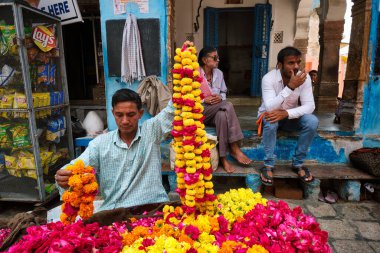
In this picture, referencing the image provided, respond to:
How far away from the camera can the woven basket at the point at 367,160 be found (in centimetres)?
388

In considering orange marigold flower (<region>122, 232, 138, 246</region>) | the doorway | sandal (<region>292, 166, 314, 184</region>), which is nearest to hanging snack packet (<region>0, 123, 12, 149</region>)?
orange marigold flower (<region>122, 232, 138, 246</region>)

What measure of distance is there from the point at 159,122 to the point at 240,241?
47.1 inches

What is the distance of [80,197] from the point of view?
1795 mm

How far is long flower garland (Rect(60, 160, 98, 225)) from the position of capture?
68.9 inches

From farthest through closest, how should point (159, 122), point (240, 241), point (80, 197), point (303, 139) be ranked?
1. point (303, 139)
2. point (159, 122)
3. point (80, 197)
4. point (240, 241)

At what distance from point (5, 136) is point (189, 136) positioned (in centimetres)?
349

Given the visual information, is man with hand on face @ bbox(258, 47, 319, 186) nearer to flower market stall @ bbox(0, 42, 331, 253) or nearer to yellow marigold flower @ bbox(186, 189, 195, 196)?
flower market stall @ bbox(0, 42, 331, 253)

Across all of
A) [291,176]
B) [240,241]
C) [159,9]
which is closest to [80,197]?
[240,241]

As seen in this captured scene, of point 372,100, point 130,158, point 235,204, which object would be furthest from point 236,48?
point 235,204

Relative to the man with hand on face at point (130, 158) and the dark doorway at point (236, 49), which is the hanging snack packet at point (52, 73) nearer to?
the man with hand on face at point (130, 158)

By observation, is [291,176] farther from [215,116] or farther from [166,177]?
[166,177]

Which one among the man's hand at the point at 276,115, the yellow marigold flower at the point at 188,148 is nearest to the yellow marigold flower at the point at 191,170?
the yellow marigold flower at the point at 188,148

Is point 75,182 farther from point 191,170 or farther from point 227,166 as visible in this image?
point 227,166

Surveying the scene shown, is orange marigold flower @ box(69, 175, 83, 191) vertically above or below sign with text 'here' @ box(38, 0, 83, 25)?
below
